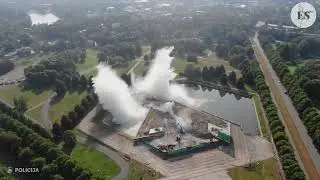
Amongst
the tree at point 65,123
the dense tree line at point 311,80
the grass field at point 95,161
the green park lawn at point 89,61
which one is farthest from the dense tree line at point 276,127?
the green park lawn at point 89,61

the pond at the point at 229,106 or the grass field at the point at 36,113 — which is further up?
the pond at the point at 229,106

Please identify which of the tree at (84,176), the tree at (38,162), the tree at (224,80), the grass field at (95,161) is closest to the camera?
the tree at (84,176)

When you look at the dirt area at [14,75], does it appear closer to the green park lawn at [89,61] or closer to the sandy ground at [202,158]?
the green park lawn at [89,61]

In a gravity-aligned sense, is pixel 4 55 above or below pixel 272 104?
below

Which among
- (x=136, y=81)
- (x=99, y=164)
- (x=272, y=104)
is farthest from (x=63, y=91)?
(x=272, y=104)

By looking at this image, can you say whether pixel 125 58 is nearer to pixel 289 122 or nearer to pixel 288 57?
pixel 288 57

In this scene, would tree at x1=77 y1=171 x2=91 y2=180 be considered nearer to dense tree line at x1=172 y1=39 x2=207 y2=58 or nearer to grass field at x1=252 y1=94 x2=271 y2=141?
grass field at x1=252 y1=94 x2=271 y2=141

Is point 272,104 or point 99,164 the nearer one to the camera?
point 99,164
